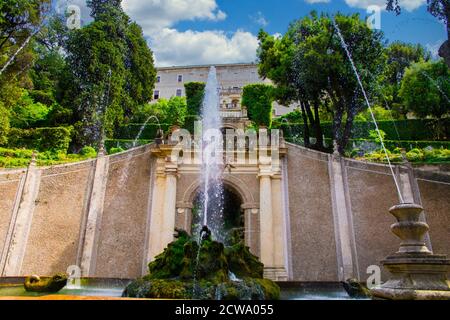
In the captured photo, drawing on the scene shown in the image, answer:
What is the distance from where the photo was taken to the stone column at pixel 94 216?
470 inches

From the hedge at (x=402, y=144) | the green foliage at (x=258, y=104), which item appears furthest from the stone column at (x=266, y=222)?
the green foliage at (x=258, y=104)

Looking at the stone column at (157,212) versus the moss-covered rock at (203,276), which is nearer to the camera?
the moss-covered rock at (203,276)

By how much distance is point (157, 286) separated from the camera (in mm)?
6207

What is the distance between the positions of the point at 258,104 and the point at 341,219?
2172cm

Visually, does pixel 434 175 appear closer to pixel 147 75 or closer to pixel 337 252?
pixel 337 252

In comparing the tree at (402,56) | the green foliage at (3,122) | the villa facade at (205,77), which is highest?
the villa facade at (205,77)

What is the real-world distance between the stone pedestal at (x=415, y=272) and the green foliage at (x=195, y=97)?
29969mm

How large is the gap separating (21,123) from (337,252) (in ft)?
87.8

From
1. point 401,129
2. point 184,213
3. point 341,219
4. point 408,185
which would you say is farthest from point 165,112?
point 408,185

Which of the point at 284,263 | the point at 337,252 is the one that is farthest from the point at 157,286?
the point at 337,252

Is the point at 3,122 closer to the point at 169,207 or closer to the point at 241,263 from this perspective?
the point at 169,207

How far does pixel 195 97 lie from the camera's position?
3541 centimetres

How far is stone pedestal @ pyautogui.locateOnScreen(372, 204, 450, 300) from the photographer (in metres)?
4.05

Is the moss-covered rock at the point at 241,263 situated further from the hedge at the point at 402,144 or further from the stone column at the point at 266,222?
the hedge at the point at 402,144
